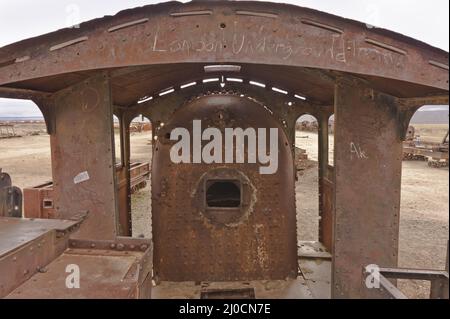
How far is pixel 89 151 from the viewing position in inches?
140

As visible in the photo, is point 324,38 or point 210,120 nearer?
point 324,38

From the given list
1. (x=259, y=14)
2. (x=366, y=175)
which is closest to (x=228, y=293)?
(x=366, y=175)

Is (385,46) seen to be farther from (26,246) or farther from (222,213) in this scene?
(26,246)

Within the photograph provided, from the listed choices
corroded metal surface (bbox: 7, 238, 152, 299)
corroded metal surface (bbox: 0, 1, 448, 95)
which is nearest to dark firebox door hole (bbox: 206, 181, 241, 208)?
corroded metal surface (bbox: 7, 238, 152, 299)

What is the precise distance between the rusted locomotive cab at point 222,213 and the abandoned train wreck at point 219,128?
16 mm

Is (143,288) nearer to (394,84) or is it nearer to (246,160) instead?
(246,160)

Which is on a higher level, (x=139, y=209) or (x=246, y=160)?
(x=246, y=160)

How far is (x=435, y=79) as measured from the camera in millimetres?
2758

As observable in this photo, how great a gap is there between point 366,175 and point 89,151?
2.98 m

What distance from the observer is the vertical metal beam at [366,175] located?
3648 millimetres

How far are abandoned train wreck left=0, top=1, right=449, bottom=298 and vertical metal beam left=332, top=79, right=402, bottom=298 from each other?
1 cm

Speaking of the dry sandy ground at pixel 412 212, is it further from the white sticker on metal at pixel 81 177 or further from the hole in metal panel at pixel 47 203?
the white sticker on metal at pixel 81 177

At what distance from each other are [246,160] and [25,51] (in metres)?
2.76

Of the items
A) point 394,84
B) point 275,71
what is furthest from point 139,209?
point 394,84
